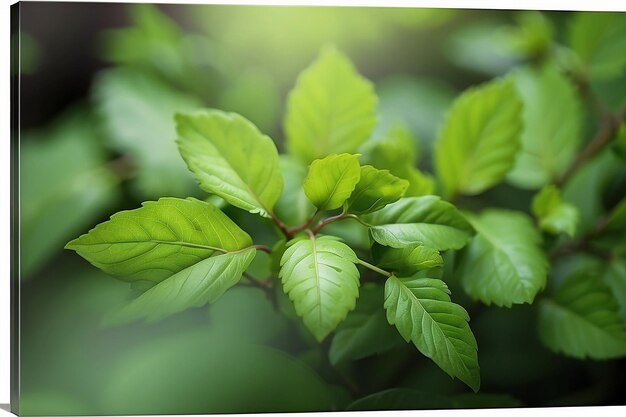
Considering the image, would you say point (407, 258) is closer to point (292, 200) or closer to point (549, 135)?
point (292, 200)

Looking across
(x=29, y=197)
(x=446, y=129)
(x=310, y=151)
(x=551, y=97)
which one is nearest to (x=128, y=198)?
(x=29, y=197)

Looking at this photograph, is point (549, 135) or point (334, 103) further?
point (549, 135)

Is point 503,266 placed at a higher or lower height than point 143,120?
lower

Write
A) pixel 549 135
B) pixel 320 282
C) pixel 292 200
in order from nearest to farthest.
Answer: pixel 320 282, pixel 292 200, pixel 549 135

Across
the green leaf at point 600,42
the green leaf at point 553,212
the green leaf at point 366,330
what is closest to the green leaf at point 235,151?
the green leaf at point 366,330

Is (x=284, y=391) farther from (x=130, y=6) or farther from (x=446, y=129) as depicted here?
(x=130, y=6)

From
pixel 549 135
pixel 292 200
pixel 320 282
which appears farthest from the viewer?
pixel 549 135

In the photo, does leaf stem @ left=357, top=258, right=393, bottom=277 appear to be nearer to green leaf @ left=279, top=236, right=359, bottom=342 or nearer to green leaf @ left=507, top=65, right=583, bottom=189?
green leaf @ left=279, top=236, right=359, bottom=342

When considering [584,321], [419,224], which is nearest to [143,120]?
[419,224]
